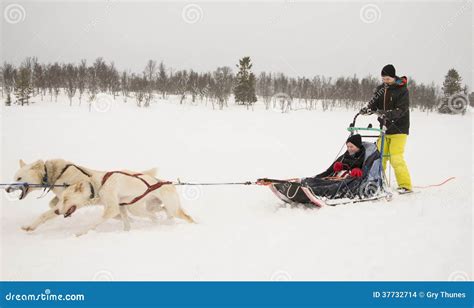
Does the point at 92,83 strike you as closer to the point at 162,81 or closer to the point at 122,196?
the point at 162,81

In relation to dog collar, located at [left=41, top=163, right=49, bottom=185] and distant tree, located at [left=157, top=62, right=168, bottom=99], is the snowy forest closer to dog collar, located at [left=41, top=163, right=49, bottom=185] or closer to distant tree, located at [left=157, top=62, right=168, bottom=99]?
distant tree, located at [left=157, top=62, right=168, bottom=99]

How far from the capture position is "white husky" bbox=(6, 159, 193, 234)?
354 cm

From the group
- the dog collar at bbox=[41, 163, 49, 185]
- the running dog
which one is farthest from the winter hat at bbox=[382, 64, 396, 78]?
the dog collar at bbox=[41, 163, 49, 185]

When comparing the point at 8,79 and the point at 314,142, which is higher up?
the point at 8,79

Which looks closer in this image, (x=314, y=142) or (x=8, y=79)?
(x=314, y=142)

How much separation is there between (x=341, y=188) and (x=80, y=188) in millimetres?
3135

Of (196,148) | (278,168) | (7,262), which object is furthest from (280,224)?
(196,148)

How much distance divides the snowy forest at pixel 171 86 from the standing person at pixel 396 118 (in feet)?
65.6

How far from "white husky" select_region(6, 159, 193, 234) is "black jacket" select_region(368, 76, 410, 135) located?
309cm

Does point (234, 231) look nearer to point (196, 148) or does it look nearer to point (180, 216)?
point (180, 216)

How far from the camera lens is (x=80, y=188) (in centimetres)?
355

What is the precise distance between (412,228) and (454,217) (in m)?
0.64

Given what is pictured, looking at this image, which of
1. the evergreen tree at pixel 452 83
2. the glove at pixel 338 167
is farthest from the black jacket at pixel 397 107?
the evergreen tree at pixel 452 83

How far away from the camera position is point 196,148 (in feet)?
30.9
